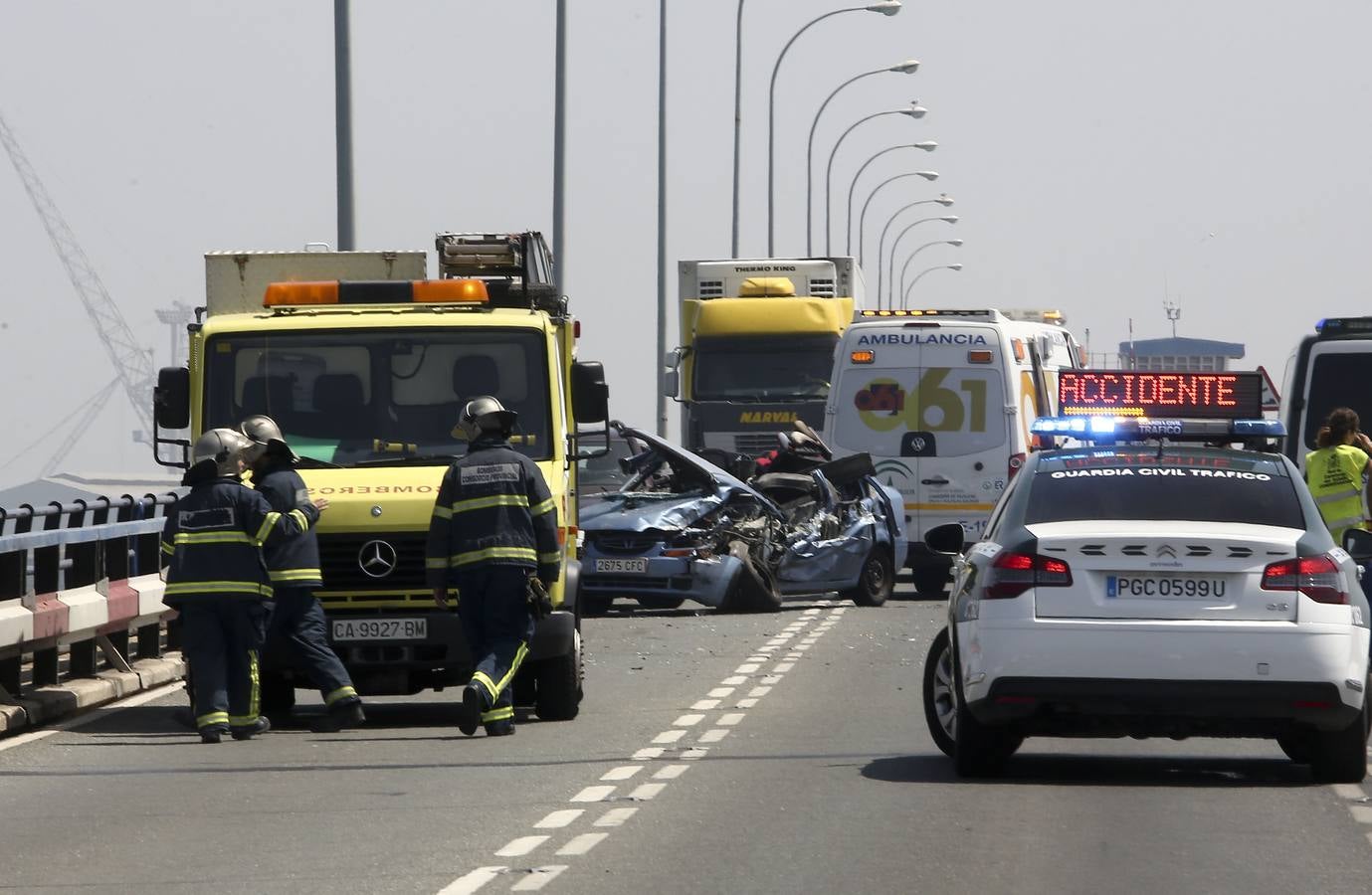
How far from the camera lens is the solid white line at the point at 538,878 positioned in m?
8.66

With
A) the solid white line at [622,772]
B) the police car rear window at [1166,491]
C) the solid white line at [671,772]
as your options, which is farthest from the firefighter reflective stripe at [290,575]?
the police car rear window at [1166,491]

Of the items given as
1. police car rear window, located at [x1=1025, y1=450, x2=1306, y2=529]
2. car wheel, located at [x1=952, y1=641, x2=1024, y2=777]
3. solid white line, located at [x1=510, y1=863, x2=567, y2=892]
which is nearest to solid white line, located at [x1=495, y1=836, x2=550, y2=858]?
solid white line, located at [x1=510, y1=863, x2=567, y2=892]

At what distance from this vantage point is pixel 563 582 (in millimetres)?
14625

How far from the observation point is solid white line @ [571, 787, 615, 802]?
11156 millimetres

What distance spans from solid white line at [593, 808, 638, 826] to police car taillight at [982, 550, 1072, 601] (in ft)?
5.97

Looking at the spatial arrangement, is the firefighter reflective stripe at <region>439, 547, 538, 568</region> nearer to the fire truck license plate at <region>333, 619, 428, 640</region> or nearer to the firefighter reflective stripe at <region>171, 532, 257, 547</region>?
the fire truck license plate at <region>333, 619, 428, 640</region>

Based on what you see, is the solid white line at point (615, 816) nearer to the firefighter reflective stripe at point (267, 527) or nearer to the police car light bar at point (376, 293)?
the firefighter reflective stripe at point (267, 527)

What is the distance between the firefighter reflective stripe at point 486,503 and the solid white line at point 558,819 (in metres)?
3.24

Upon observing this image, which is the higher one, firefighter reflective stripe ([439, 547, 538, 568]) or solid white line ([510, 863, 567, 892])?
firefighter reflective stripe ([439, 547, 538, 568])

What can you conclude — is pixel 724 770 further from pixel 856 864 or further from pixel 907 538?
pixel 907 538

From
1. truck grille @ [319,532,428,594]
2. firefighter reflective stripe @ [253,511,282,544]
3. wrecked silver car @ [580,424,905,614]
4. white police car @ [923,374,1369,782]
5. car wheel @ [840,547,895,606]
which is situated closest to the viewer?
white police car @ [923,374,1369,782]

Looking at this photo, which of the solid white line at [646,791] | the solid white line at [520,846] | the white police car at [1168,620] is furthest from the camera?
the solid white line at [646,791]

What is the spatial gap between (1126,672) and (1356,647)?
99 cm

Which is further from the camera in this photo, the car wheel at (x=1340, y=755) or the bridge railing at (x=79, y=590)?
the bridge railing at (x=79, y=590)
